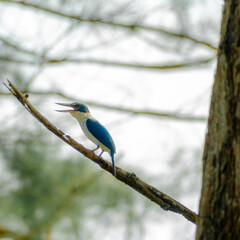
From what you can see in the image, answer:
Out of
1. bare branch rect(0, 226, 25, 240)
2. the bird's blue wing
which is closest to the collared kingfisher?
the bird's blue wing

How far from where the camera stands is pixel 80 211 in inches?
377

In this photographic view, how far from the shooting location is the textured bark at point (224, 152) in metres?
1.73

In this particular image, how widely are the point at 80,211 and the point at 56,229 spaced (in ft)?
2.27

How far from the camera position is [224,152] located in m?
1.75

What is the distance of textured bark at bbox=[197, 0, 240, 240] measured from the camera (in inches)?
67.9

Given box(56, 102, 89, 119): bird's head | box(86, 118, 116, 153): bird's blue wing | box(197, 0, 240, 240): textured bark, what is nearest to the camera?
box(197, 0, 240, 240): textured bark

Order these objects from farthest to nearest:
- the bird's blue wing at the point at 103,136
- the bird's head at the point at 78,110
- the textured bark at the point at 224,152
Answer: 1. the bird's head at the point at 78,110
2. the bird's blue wing at the point at 103,136
3. the textured bark at the point at 224,152

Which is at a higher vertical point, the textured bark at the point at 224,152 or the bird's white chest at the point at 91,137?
the bird's white chest at the point at 91,137

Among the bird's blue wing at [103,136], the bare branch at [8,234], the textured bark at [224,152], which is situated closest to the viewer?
the textured bark at [224,152]

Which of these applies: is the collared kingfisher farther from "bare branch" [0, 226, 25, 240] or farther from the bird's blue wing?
"bare branch" [0, 226, 25, 240]

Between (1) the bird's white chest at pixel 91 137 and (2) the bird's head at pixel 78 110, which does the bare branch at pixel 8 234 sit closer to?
(2) the bird's head at pixel 78 110

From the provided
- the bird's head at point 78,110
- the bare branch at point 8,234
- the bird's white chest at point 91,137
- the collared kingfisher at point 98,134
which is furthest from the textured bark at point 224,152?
the bare branch at point 8,234

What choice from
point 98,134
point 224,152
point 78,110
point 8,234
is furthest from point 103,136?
point 8,234

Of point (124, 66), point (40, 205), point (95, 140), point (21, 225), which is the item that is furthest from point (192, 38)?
point (21, 225)
